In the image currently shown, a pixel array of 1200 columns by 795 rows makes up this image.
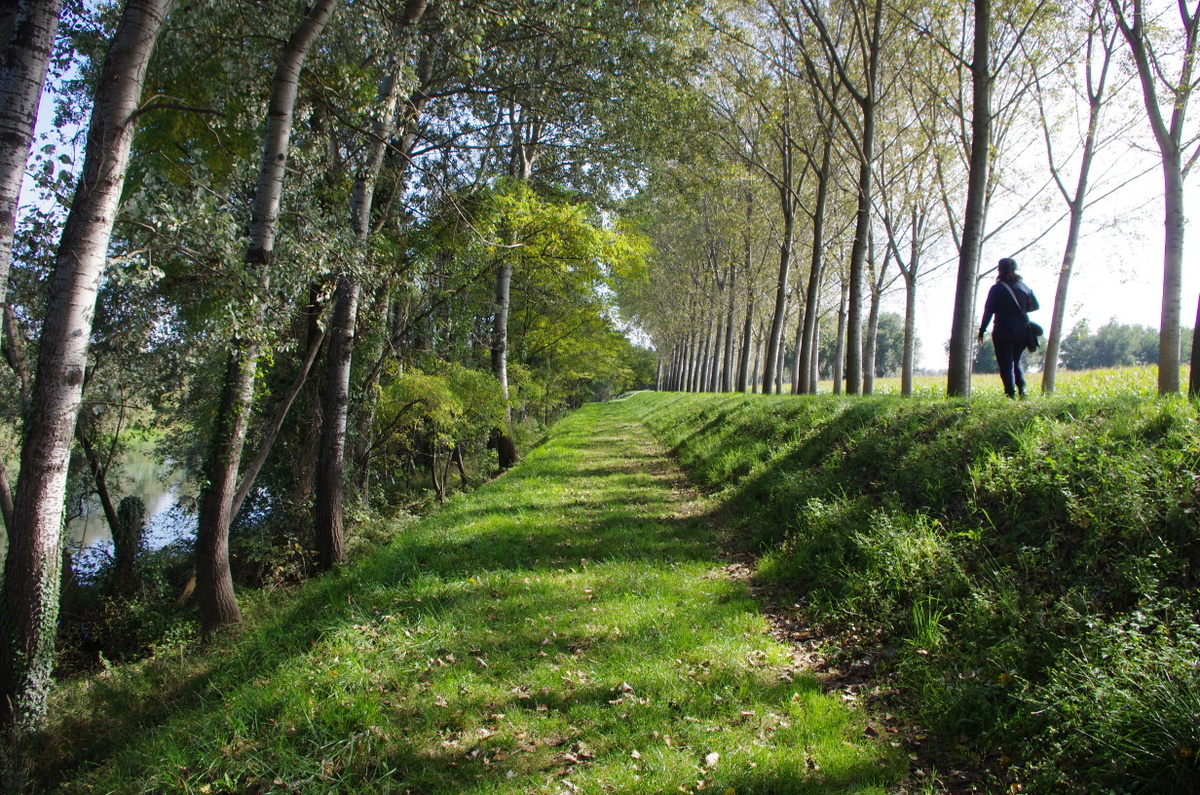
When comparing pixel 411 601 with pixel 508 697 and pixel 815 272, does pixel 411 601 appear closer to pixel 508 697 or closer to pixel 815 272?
pixel 508 697

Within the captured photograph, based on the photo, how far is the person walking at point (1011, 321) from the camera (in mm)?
7789

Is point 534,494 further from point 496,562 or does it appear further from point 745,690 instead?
point 745,690

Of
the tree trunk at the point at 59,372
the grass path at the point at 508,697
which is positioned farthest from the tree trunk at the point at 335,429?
the tree trunk at the point at 59,372

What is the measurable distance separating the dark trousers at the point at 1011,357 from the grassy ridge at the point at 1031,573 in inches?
69.0

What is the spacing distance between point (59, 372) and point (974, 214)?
10717 millimetres

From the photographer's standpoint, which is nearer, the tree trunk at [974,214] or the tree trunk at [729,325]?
the tree trunk at [974,214]

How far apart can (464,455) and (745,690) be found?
645 inches

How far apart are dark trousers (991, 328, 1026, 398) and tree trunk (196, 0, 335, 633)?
29.1ft

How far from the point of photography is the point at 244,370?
599 cm

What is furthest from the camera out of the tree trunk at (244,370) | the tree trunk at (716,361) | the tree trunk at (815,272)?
the tree trunk at (716,361)

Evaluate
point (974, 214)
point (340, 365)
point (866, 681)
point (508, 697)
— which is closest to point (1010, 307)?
point (974, 214)

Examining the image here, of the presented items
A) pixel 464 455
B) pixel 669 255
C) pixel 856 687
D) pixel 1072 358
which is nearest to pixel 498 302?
pixel 464 455

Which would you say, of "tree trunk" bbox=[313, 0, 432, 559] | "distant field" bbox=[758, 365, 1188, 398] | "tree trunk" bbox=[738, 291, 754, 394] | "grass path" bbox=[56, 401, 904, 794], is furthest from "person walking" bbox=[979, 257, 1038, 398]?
"tree trunk" bbox=[738, 291, 754, 394]

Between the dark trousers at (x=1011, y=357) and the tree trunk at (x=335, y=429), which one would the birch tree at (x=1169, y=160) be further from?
the tree trunk at (x=335, y=429)
